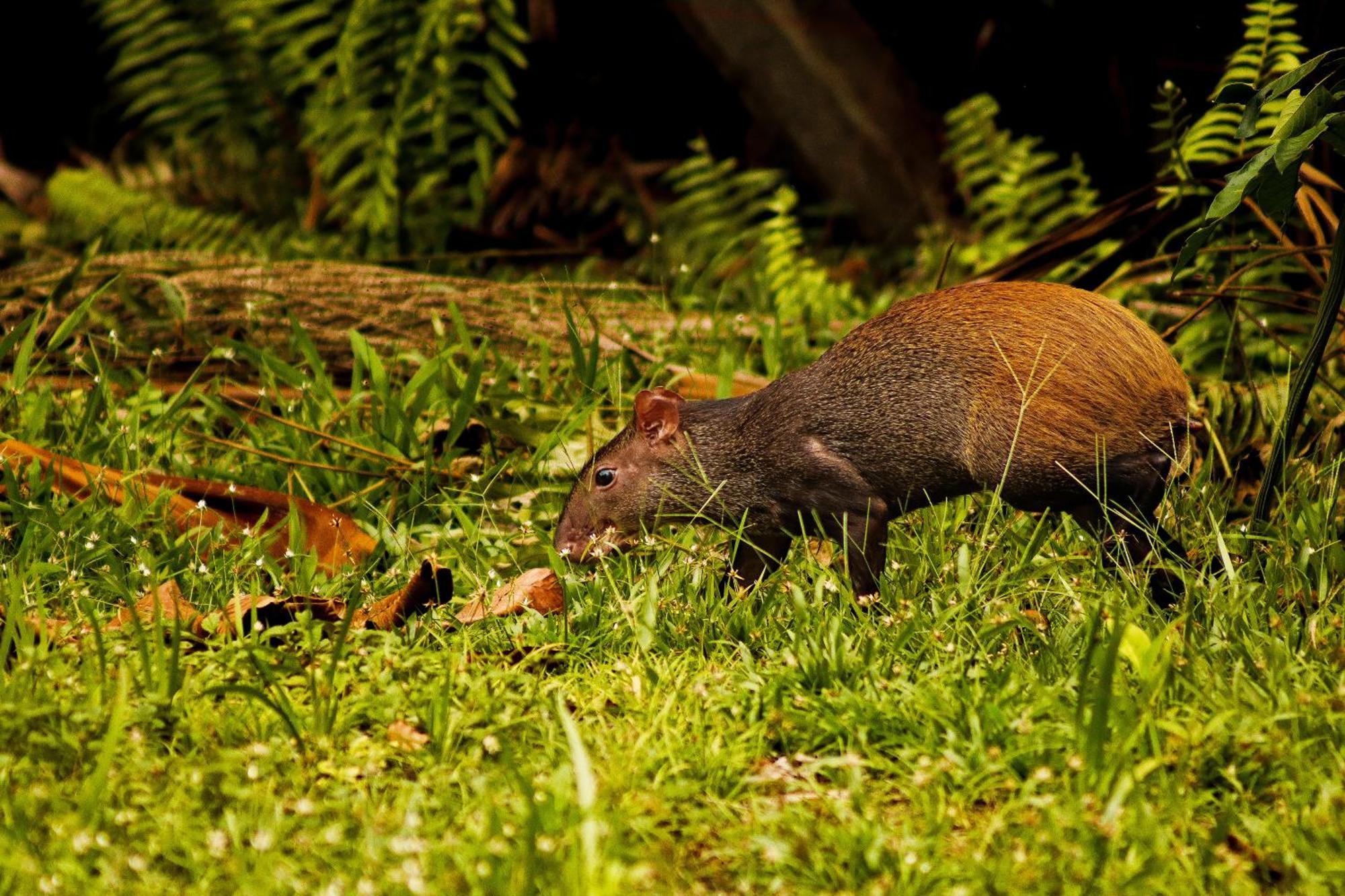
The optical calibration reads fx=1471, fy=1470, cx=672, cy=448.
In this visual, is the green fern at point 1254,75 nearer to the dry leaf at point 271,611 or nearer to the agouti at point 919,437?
the agouti at point 919,437

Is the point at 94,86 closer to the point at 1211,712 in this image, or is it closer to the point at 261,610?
the point at 261,610

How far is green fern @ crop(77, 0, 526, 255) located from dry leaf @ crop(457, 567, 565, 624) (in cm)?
465

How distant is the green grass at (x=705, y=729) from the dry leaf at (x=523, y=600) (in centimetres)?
5

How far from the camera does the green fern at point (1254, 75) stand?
5688mm

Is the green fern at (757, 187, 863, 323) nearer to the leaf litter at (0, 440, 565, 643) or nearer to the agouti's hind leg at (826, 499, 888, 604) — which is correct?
the agouti's hind leg at (826, 499, 888, 604)

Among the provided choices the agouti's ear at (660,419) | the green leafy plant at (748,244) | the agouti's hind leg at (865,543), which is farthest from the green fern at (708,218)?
the agouti's hind leg at (865,543)

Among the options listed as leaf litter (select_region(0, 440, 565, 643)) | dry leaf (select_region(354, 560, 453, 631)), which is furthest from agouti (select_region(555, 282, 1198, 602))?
dry leaf (select_region(354, 560, 453, 631))

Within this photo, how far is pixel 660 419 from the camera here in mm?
4824

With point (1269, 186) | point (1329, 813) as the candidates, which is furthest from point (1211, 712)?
point (1269, 186)

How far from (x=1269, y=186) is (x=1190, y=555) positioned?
3.99 feet

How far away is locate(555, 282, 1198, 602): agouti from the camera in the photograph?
414 cm

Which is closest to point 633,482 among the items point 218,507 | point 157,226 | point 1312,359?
point 218,507

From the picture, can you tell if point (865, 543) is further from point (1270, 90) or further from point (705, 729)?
point (1270, 90)

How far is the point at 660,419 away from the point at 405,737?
1.88 metres
